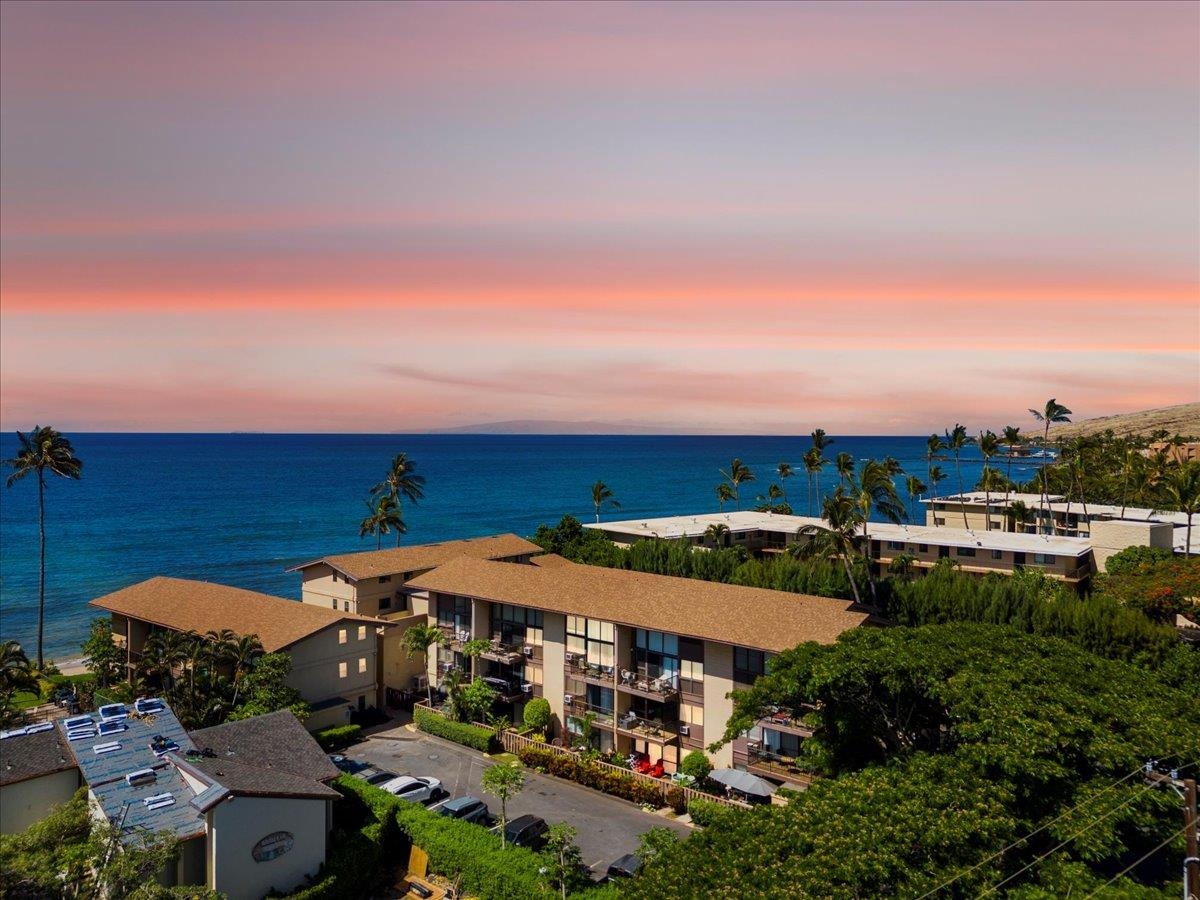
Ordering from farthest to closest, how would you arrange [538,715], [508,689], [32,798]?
[508,689]
[538,715]
[32,798]

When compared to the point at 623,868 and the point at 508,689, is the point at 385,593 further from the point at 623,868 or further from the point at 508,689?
the point at 623,868

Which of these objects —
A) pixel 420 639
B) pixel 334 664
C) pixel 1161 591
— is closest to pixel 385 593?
pixel 420 639

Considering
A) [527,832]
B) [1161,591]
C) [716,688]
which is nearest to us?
[527,832]

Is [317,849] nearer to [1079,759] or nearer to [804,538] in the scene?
[1079,759]

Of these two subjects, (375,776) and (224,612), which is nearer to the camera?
(375,776)

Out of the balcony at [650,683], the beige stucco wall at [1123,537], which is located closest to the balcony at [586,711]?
the balcony at [650,683]

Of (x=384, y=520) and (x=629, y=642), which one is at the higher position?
(x=384, y=520)
